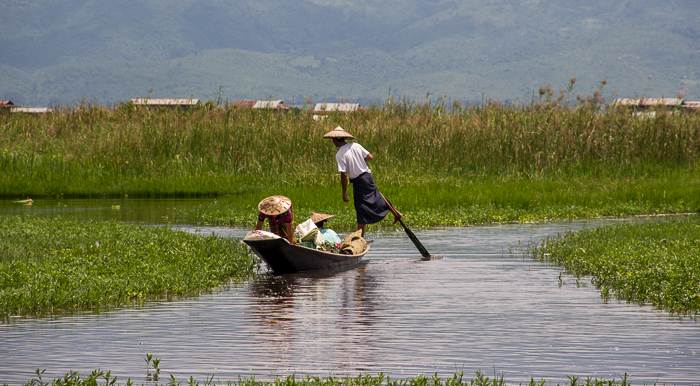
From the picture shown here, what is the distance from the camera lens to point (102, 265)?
11102mm

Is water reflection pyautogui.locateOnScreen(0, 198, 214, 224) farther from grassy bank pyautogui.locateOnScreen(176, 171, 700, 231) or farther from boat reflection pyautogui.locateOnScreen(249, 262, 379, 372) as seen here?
boat reflection pyautogui.locateOnScreen(249, 262, 379, 372)

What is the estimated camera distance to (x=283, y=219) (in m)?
12.0

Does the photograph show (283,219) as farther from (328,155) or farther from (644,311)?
(328,155)

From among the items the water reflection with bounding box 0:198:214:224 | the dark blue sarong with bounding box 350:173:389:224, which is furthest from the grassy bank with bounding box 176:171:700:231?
the dark blue sarong with bounding box 350:173:389:224

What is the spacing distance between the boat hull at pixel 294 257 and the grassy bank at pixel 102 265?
0.52 m

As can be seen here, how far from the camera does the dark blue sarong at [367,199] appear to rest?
48.3 ft

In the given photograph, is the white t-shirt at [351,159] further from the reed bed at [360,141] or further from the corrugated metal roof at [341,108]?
the corrugated metal roof at [341,108]

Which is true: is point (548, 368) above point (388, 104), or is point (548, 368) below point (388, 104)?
below

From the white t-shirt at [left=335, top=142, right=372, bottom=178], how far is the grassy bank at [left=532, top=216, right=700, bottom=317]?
3.41m

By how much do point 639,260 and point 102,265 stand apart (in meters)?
7.40

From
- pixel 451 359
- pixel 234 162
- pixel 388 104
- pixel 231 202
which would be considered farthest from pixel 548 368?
pixel 388 104

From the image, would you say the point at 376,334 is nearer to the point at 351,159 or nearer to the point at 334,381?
Result: the point at 334,381

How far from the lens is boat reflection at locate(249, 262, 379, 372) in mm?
7387

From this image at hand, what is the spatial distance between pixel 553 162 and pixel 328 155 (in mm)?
6929
